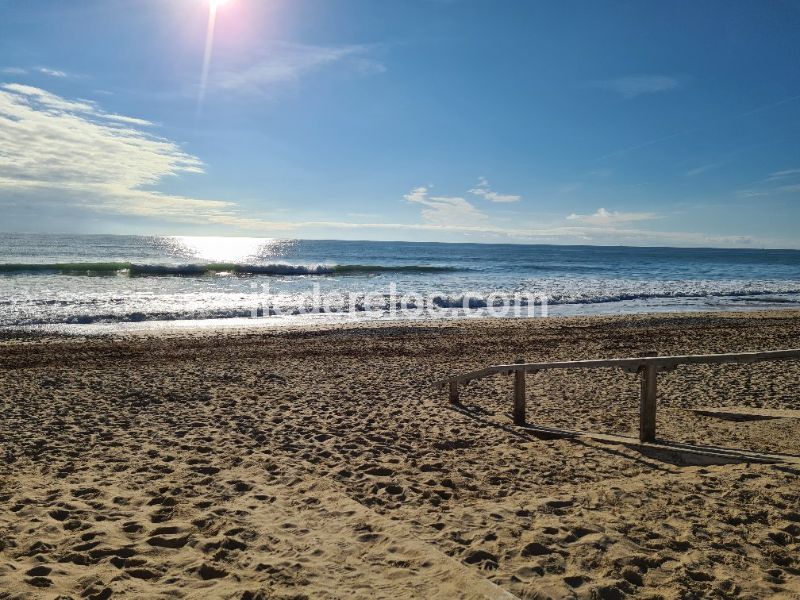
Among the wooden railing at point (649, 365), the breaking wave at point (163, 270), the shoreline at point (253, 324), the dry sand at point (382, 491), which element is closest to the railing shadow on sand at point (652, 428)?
the wooden railing at point (649, 365)

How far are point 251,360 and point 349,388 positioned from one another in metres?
3.95

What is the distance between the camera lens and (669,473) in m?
5.36

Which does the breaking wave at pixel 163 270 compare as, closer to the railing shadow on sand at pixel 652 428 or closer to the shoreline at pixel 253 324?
the shoreline at pixel 253 324

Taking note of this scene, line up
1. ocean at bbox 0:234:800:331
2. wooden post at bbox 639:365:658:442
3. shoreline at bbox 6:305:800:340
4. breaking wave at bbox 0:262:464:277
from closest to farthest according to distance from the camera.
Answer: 1. wooden post at bbox 639:365:658:442
2. shoreline at bbox 6:305:800:340
3. ocean at bbox 0:234:800:331
4. breaking wave at bbox 0:262:464:277

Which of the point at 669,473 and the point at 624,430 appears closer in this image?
the point at 669,473

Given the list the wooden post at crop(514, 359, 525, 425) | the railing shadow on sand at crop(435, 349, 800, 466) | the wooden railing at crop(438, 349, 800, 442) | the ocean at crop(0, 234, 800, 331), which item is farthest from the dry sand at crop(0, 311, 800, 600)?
the ocean at crop(0, 234, 800, 331)

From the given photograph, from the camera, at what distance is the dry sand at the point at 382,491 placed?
3.68 meters

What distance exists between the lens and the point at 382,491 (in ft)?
17.3

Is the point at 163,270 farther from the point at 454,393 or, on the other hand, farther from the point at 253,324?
the point at 454,393

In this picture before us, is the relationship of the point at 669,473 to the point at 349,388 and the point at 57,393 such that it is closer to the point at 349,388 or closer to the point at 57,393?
the point at 349,388

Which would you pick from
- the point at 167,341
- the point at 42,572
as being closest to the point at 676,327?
the point at 167,341

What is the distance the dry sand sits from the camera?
12.1 ft

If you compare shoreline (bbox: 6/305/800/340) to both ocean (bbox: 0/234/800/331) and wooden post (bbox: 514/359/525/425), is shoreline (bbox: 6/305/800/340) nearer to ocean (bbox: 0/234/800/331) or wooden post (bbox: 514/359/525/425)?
ocean (bbox: 0/234/800/331)

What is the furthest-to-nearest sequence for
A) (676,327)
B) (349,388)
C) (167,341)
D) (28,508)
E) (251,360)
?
1. (676,327)
2. (167,341)
3. (251,360)
4. (349,388)
5. (28,508)
